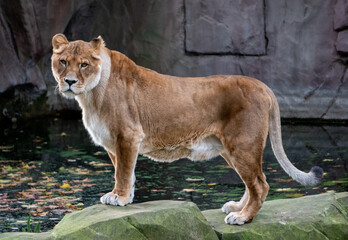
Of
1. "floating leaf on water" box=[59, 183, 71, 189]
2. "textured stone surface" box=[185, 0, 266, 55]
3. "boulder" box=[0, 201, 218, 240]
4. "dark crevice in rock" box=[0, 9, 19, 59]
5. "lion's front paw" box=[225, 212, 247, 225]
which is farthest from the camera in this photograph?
"textured stone surface" box=[185, 0, 266, 55]

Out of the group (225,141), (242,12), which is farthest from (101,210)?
(242,12)

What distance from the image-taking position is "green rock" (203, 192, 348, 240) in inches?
205

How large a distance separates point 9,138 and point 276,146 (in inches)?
294

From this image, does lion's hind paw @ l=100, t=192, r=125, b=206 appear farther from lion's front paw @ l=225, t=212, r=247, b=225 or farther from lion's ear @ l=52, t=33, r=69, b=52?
lion's ear @ l=52, t=33, r=69, b=52

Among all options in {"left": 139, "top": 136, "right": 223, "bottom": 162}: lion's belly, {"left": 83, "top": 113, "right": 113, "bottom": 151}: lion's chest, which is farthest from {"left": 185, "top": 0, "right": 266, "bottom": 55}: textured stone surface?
{"left": 83, "top": 113, "right": 113, "bottom": 151}: lion's chest

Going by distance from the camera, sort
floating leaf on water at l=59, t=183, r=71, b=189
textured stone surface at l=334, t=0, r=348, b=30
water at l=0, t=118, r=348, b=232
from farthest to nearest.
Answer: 1. textured stone surface at l=334, t=0, r=348, b=30
2. floating leaf on water at l=59, t=183, r=71, b=189
3. water at l=0, t=118, r=348, b=232

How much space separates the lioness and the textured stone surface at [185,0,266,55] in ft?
26.2

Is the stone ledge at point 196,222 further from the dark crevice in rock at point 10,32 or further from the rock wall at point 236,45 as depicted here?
the dark crevice in rock at point 10,32

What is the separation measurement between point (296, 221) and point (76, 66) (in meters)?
2.35

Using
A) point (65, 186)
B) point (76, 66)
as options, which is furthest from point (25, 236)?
point (65, 186)

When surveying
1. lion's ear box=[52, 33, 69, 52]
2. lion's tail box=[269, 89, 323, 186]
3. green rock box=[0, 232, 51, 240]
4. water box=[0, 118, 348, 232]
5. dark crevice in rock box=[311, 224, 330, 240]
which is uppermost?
lion's ear box=[52, 33, 69, 52]

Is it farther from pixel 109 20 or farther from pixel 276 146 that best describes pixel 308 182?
pixel 109 20

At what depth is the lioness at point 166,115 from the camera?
5160mm

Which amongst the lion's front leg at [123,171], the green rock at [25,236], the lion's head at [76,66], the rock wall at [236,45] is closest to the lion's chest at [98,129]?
the lion's front leg at [123,171]
